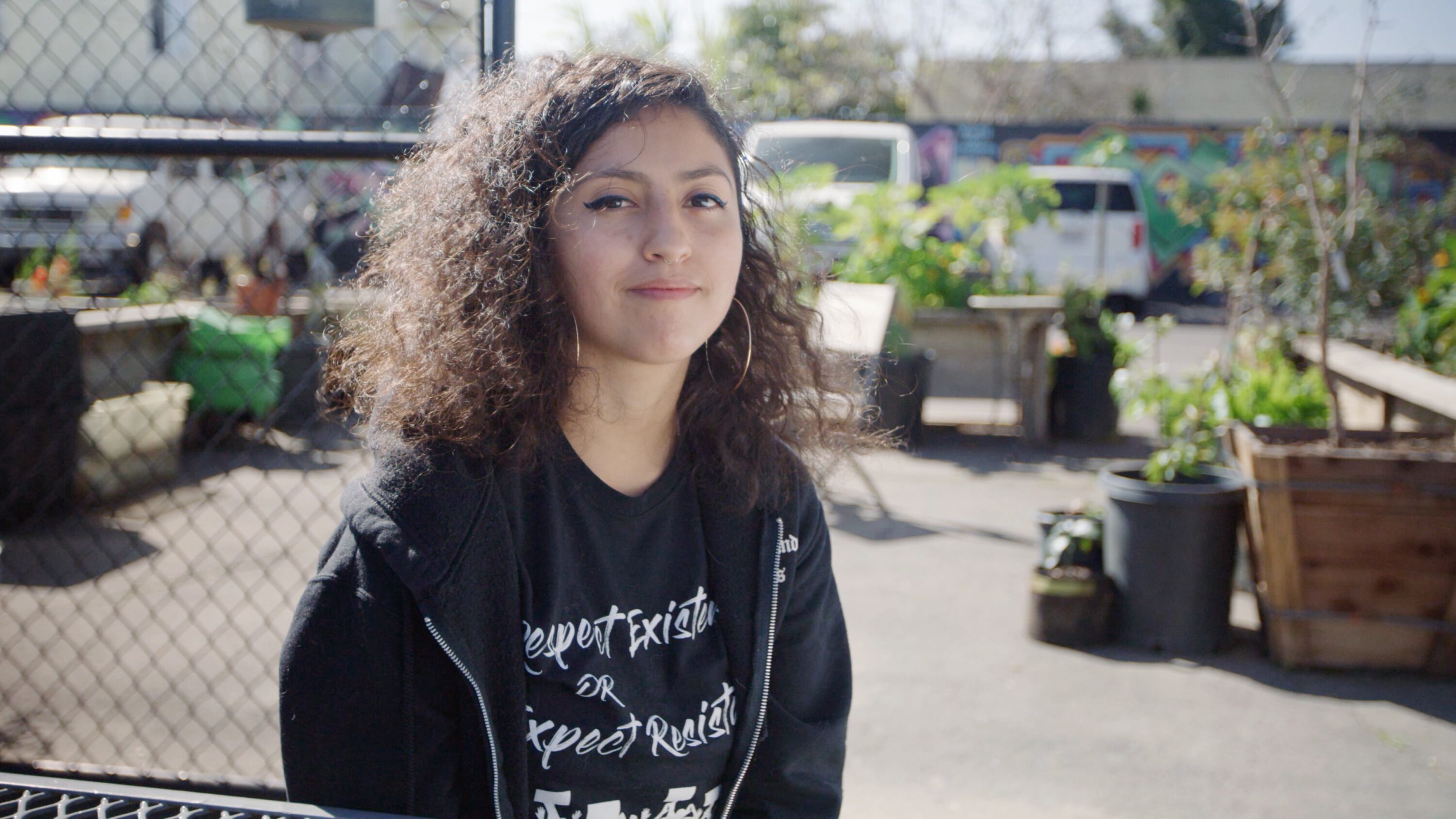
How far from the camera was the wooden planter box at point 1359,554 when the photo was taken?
3.48 meters

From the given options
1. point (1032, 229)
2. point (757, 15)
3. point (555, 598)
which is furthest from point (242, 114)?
point (757, 15)

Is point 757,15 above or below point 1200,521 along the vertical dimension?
above

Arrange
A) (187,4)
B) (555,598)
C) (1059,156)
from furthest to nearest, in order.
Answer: (1059,156) → (187,4) → (555,598)

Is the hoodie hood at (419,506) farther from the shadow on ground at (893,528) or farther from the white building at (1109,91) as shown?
the white building at (1109,91)

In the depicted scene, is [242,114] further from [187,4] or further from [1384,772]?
[1384,772]

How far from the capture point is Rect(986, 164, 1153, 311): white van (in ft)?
49.0

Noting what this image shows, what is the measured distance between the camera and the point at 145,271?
351 inches

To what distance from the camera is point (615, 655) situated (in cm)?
154

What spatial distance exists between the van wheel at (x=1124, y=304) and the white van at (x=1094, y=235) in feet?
0.09

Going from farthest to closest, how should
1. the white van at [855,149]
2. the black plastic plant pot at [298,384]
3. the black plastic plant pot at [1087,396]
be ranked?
the white van at [855,149]
the black plastic plant pot at [1087,396]
the black plastic plant pot at [298,384]

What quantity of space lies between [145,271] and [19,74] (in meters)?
6.82

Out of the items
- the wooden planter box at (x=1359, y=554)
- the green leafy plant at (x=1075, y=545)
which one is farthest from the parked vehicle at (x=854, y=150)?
the wooden planter box at (x=1359, y=554)

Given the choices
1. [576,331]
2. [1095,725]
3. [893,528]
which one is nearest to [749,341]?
[576,331]

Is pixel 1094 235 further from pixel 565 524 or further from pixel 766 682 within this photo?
pixel 565 524
